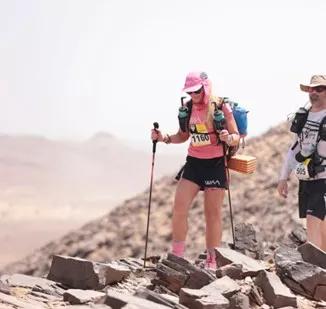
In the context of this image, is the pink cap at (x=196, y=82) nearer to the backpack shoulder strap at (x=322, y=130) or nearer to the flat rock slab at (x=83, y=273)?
the backpack shoulder strap at (x=322, y=130)

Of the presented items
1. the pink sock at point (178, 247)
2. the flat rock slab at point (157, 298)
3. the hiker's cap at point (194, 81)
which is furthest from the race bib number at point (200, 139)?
the flat rock slab at point (157, 298)

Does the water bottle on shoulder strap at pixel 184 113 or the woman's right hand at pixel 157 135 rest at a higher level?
the water bottle on shoulder strap at pixel 184 113

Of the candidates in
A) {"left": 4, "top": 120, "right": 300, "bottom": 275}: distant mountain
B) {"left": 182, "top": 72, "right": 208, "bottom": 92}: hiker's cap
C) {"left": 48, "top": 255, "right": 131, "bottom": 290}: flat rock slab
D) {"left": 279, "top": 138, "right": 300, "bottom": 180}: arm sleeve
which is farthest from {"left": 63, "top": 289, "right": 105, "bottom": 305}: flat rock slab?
{"left": 4, "top": 120, "right": 300, "bottom": 275}: distant mountain

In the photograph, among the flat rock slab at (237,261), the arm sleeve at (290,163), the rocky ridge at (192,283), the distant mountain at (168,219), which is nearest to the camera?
the rocky ridge at (192,283)

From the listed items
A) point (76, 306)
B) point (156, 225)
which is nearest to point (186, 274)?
point (76, 306)

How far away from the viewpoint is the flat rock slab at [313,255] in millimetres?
9312

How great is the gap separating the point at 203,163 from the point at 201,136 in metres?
0.33

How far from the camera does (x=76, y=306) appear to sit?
7523 millimetres

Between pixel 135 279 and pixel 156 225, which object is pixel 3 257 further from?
pixel 135 279

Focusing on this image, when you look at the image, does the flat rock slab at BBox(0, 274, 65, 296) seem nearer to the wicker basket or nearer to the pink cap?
Answer: the wicker basket

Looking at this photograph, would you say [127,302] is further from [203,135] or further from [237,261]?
[203,135]

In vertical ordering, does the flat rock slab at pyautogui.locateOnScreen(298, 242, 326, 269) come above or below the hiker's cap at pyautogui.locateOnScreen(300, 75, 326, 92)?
below

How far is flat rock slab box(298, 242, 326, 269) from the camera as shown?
9.31 m

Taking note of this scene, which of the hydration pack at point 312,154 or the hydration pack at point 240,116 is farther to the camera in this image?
the hydration pack at point 240,116
